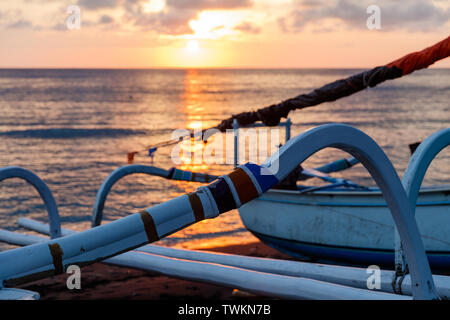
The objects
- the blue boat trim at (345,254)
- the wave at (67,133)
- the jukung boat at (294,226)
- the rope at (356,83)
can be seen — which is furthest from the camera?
the wave at (67,133)

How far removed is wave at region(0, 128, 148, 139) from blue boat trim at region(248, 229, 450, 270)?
25.7 m

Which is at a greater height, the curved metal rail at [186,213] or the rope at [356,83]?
the rope at [356,83]

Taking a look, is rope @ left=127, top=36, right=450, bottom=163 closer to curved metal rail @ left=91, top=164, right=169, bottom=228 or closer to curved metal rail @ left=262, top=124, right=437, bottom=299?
curved metal rail @ left=91, top=164, right=169, bottom=228

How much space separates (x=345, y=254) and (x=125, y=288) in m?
3.05

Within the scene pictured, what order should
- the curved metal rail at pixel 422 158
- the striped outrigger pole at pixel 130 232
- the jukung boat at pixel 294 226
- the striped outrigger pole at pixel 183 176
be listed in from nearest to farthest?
the striped outrigger pole at pixel 130 232
the jukung boat at pixel 294 226
the curved metal rail at pixel 422 158
the striped outrigger pole at pixel 183 176

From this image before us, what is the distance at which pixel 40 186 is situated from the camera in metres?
5.58

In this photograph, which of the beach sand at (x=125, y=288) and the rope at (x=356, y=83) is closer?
the rope at (x=356, y=83)

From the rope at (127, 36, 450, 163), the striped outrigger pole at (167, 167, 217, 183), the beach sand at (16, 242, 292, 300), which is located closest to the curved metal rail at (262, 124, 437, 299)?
the rope at (127, 36, 450, 163)

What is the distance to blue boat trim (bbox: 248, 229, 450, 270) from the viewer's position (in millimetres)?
6543

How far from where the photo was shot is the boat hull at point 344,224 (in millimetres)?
6395

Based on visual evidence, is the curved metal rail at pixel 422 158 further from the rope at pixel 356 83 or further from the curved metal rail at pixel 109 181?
the curved metal rail at pixel 109 181

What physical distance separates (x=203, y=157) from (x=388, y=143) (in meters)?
11.6

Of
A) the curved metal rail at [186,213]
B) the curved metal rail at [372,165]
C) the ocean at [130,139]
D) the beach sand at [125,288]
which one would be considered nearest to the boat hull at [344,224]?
the beach sand at [125,288]

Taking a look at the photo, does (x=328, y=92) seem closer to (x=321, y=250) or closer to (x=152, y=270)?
(x=321, y=250)
